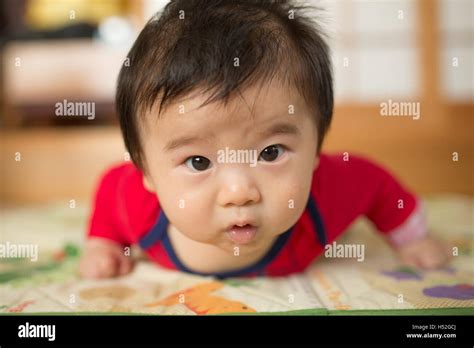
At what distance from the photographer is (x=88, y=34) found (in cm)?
206

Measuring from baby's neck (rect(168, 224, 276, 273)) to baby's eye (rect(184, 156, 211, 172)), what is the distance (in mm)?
189

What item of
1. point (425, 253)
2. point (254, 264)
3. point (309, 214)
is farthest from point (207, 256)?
point (425, 253)

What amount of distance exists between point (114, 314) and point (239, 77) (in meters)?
0.34

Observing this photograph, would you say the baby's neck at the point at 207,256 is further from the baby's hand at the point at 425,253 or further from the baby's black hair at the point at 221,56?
the baby's hand at the point at 425,253

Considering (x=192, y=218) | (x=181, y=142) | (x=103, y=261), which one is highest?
(x=181, y=142)

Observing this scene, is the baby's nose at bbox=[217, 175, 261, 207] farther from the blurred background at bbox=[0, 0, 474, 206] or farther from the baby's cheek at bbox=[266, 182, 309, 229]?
the blurred background at bbox=[0, 0, 474, 206]

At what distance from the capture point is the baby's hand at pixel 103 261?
0.97 meters

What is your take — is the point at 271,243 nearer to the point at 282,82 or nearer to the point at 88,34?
the point at 282,82

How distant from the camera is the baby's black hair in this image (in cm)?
72

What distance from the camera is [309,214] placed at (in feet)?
3.07

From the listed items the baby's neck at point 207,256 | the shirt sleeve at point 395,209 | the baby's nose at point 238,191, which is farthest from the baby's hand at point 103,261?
the shirt sleeve at point 395,209

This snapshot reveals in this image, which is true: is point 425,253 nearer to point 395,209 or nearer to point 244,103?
point 395,209

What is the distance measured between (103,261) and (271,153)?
395 millimetres
